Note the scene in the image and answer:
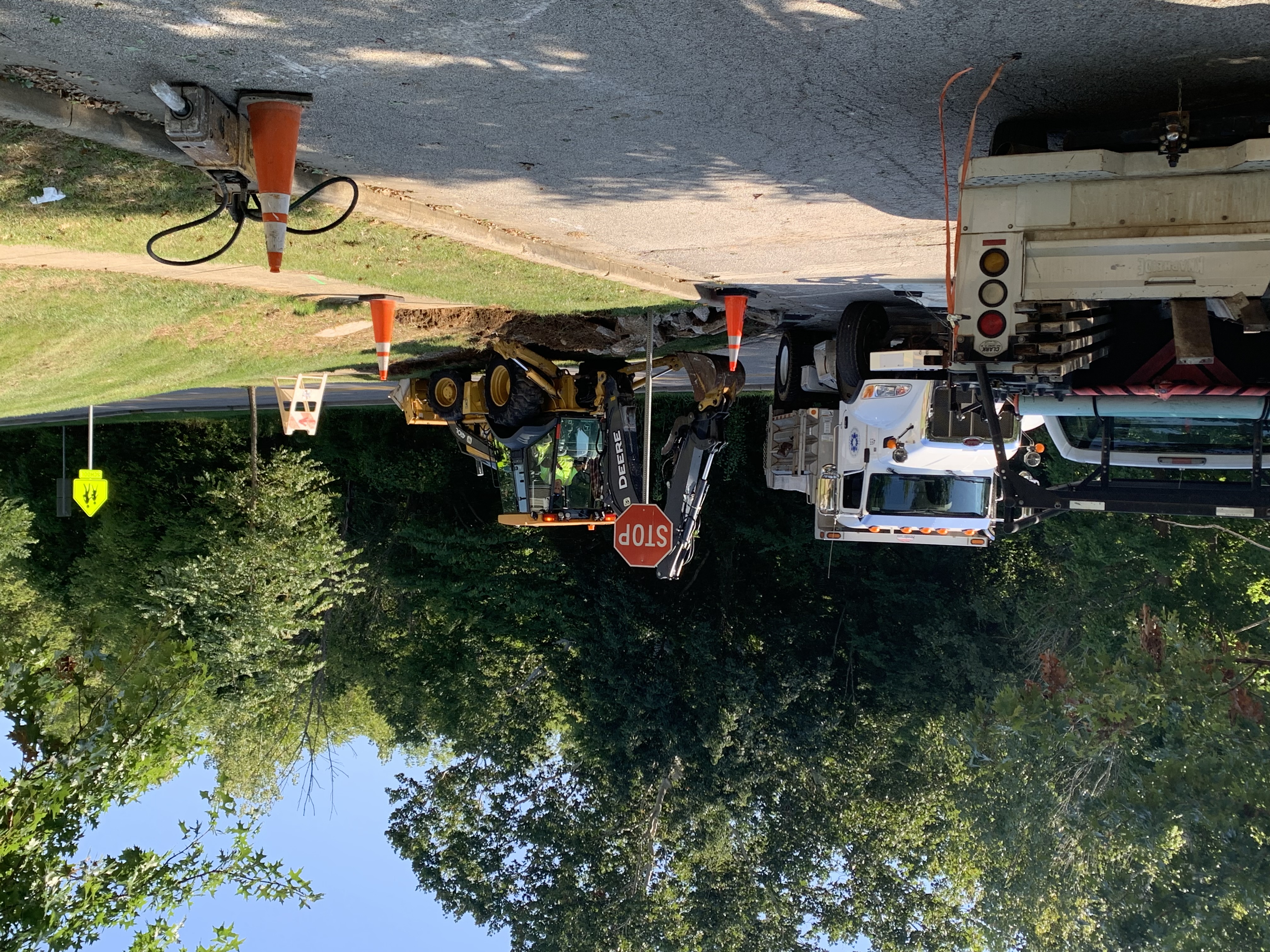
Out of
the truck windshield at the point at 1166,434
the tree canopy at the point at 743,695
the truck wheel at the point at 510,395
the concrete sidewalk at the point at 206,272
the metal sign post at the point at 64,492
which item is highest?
the concrete sidewalk at the point at 206,272

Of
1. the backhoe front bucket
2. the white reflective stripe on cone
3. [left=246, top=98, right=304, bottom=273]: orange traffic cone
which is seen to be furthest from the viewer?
the backhoe front bucket

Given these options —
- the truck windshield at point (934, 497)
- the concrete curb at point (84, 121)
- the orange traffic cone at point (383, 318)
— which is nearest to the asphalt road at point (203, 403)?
the orange traffic cone at point (383, 318)

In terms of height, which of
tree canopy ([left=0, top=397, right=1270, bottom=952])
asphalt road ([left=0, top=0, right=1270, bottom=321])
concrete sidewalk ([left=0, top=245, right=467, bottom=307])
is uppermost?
asphalt road ([left=0, top=0, right=1270, bottom=321])

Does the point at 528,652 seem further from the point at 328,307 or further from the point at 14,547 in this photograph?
the point at 328,307

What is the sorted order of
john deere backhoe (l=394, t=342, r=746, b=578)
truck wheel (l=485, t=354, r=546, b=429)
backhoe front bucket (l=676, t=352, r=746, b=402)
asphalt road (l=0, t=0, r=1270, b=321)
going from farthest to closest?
1. truck wheel (l=485, t=354, r=546, b=429)
2. john deere backhoe (l=394, t=342, r=746, b=578)
3. backhoe front bucket (l=676, t=352, r=746, b=402)
4. asphalt road (l=0, t=0, r=1270, b=321)

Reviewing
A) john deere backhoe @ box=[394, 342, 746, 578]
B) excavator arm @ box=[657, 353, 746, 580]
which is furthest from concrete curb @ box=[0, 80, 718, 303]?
john deere backhoe @ box=[394, 342, 746, 578]

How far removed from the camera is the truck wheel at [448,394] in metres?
14.3

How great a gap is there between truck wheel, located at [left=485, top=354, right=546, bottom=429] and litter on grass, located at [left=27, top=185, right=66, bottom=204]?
567 centimetres

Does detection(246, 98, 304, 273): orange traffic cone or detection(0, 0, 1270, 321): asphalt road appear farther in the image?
detection(246, 98, 304, 273): orange traffic cone

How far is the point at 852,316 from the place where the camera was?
37.1 ft

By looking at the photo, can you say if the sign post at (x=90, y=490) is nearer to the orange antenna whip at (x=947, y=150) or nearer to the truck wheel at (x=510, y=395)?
the truck wheel at (x=510, y=395)

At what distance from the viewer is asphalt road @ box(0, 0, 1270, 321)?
5.61m

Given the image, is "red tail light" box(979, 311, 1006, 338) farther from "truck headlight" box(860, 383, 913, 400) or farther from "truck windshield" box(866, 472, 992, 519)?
"truck windshield" box(866, 472, 992, 519)

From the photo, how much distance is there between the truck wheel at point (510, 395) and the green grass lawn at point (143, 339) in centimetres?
107
